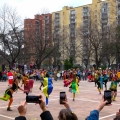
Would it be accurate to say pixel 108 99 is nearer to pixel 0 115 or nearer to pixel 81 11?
pixel 0 115

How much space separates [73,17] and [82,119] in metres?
89.7

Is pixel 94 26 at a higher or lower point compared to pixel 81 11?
lower

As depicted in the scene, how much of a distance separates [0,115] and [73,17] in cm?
8929

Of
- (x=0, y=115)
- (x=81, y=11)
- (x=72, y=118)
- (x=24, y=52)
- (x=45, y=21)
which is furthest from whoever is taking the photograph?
(x=81, y=11)

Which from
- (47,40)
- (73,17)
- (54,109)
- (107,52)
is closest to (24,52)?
(47,40)

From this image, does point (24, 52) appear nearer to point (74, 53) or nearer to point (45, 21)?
point (45, 21)

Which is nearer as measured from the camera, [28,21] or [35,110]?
[35,110]

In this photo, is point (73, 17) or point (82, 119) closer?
point (82, 119)

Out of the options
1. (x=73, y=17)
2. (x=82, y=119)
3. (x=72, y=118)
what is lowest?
(x=82, y=119)

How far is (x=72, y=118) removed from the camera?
363 centimetres

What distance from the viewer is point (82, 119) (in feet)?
32.4

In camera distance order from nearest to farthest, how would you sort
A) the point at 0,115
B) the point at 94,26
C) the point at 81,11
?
the point at 0,115, the point at 94,26, the point at 81,11

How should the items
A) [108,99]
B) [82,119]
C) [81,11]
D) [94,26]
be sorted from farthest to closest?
1. [81,11]
2. [94,26]
3. [82,119]
4. [108,99]

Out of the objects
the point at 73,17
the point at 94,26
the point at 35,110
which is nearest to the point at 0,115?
the point at 35,110
